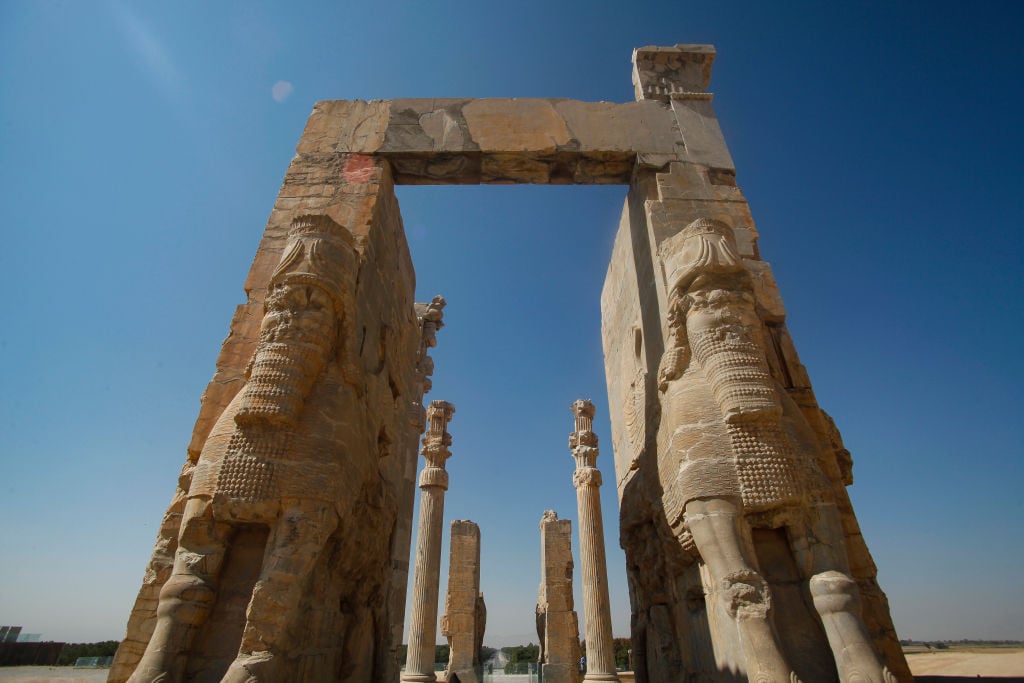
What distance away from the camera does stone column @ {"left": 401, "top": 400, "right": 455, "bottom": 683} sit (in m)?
11.1

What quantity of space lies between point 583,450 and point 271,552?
1093cm

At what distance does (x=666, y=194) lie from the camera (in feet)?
15.6

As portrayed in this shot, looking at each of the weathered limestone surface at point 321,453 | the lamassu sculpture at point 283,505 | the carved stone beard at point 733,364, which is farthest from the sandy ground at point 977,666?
the lamassu sculpture at point 283,505

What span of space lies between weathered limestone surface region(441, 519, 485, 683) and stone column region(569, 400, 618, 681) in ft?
10.3

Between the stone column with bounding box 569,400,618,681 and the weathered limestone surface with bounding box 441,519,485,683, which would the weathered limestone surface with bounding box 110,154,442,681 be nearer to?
the stone column with bounding box 569,400,618,681

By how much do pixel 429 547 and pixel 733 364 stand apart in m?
10.2

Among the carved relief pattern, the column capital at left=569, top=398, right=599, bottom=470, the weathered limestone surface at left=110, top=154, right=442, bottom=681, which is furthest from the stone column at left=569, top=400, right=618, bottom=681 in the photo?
the carved relief pattern

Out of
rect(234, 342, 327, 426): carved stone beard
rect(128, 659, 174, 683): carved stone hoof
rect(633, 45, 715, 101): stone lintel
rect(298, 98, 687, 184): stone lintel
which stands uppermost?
rect(633, 45, 715, 101): stone lintel

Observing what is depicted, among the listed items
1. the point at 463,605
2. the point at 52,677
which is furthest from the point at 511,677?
the point at 52,677

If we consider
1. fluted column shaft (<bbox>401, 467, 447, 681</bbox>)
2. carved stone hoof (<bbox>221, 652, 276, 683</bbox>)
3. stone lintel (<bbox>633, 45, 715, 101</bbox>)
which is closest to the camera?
carved stone hoof (<bbox>221, 652, 276, 683</bbox>)

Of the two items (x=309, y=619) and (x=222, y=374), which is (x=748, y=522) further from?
(x=222, y=374)

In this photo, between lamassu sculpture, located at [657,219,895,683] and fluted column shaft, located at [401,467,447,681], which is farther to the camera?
fluted column shaft, located at [401,467,447,681]

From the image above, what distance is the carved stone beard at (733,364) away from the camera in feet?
10.2

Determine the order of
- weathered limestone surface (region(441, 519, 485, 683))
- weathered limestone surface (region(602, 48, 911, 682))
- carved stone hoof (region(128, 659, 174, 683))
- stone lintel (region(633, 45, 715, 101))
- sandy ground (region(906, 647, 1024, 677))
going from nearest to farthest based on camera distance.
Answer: carved stone hoof (region(128, 659, 174, 683))
weathered limestone surface (region(602, 48, 911, 682))
stone lintel (region(633, 45, 715, 101))
sandy ground (region(906, 647, 1024, 677))
weathered limestone surface (region(441, 519, 485, 683))
